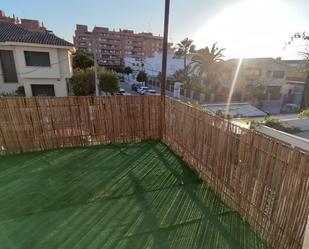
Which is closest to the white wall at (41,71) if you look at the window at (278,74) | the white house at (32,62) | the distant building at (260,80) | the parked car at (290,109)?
the white house at (32,62)

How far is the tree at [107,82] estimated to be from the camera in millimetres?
19781

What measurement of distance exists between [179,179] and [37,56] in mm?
15159

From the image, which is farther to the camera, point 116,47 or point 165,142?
point 116,47

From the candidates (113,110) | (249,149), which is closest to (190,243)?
(249,149)

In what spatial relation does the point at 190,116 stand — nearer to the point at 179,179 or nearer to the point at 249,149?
the point at 179,179

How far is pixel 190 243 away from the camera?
3.03 metres

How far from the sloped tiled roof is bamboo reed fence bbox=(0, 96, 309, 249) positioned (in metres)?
11.3

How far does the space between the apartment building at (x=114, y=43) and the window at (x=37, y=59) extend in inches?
2308

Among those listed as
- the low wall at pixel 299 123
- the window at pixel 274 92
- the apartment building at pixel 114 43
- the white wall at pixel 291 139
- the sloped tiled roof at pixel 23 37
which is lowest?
the window at pixel 274 92

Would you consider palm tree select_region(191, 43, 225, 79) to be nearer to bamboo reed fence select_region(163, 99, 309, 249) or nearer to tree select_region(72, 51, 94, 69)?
tree select_region(72, 51, 94, 69)

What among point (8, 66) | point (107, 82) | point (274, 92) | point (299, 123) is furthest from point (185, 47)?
point (299, 123)

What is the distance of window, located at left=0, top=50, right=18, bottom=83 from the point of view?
597 inches

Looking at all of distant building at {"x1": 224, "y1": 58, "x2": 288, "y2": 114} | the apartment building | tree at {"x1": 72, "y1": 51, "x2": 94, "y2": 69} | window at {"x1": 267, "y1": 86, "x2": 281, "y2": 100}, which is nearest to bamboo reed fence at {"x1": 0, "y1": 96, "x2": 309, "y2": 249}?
distant building at {"x1": 224, "y1": 58, "x2": 288, "y2": 114}

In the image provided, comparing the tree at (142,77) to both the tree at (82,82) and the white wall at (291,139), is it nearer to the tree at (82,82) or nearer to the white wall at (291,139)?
the tree at (82,82)
